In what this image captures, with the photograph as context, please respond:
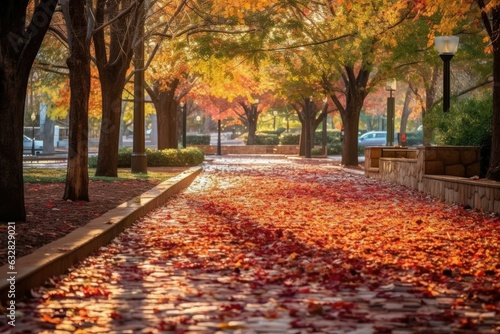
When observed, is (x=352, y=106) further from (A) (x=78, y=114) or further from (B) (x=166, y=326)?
(B) (x=166, y=326)

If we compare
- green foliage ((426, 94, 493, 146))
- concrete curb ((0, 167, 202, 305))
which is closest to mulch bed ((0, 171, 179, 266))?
concrete curb ((0, 167, 202, 305))

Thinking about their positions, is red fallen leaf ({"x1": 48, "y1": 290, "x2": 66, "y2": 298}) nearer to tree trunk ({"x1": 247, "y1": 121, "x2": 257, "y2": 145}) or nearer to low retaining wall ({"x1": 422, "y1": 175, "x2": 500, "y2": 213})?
low retaining wall ({"x1": 422, "y1": 175, "x2": 500, "y2": 213})

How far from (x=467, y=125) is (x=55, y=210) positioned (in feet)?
38.7

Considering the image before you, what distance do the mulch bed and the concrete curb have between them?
10.9 inches

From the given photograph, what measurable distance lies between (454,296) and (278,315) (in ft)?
5.62

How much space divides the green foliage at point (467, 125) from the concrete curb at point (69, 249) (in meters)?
9.31

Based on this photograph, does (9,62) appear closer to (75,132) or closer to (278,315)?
(75,132)

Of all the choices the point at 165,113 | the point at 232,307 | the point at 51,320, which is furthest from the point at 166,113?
the point at 51,320

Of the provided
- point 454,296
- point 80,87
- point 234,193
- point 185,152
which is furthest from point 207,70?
point 454,296

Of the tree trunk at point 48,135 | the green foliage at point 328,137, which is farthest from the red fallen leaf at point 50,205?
the green foliage at point 328,137

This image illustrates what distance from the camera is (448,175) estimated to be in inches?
825

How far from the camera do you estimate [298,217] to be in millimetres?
15281

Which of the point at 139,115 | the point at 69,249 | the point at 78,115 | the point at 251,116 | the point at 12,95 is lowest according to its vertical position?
the point at 69,249

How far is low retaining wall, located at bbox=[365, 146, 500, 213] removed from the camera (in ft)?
52.3
